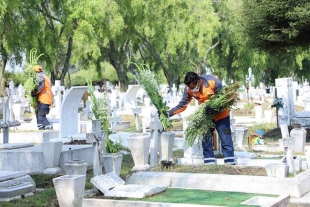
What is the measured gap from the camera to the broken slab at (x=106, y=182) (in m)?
8.84

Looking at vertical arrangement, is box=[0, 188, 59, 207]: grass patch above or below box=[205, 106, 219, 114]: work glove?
below

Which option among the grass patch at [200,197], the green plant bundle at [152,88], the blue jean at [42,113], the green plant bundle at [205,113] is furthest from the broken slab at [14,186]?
the blue jean at [42,113]

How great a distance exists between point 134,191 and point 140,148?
1750 mm

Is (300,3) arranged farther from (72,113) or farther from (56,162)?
(56,162)

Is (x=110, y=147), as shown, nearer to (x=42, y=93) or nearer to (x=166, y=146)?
(x=166, y=146)

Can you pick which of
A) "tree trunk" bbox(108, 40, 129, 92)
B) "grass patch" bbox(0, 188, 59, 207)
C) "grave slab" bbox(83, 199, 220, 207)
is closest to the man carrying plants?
"grass patch" bbox(0, 188, 59, 207)

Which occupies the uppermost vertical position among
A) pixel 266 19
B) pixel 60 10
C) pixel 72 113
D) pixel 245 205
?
pixel 60 10

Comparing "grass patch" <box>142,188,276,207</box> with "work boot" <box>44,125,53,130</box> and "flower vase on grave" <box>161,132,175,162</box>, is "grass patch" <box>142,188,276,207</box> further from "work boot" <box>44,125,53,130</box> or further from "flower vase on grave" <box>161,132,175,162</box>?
"work boot" <box>44,125,53,130</box>

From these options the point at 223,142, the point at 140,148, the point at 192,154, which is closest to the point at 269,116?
the point at 192,154

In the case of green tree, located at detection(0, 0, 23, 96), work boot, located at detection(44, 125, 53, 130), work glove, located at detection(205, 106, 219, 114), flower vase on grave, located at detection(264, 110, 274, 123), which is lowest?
work boot, located at detection(44, 125, 53, 130)

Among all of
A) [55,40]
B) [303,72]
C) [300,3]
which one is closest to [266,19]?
[300,3]

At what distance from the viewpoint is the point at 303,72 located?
61.8 meters

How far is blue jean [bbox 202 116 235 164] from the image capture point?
1111 cm

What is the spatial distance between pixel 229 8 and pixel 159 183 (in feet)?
119
